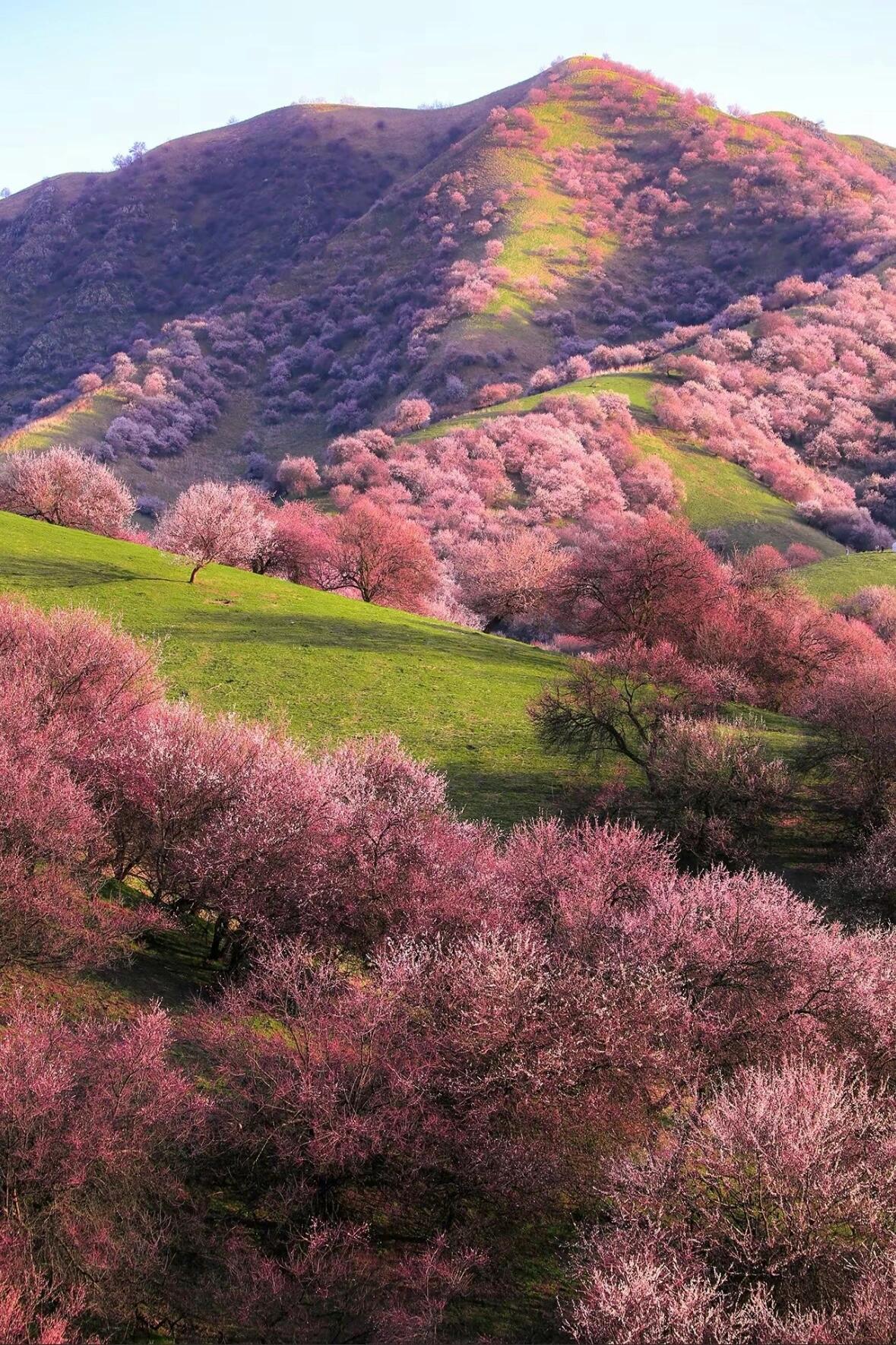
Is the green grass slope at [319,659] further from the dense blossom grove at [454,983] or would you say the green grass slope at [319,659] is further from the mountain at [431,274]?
the mountain at [431,274]

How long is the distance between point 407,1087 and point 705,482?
304ft

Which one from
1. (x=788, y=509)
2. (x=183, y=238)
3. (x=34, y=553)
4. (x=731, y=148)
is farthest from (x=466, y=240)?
(x=34, y=553)

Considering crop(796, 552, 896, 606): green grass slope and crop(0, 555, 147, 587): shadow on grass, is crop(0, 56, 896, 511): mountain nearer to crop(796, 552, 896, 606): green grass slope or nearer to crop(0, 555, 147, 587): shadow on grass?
crop(796, 552, 896, 606): green grass slope

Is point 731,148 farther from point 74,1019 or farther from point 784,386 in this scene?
point 74,1019

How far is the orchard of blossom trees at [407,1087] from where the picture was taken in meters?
11.0

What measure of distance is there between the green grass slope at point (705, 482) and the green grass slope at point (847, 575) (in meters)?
13.8

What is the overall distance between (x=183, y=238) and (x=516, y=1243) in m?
216

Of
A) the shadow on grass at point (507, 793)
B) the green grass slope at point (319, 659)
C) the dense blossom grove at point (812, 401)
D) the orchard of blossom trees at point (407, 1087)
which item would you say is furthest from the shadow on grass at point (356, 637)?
the dense blossom grove at point (812, 401)

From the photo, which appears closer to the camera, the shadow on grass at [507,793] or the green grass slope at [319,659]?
the shadow on grass at [507,793]

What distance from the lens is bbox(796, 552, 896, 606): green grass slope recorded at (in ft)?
202

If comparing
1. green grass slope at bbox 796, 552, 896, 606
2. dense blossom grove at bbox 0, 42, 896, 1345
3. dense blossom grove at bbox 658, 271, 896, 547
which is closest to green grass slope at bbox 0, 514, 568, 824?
dense blossom grove at bbox 0, 42, 896, 1345

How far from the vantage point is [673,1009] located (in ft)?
47.7

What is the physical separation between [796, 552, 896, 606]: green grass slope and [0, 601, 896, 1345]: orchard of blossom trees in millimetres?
47112

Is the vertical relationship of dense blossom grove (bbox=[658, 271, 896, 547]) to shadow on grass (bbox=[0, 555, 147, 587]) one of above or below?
above
